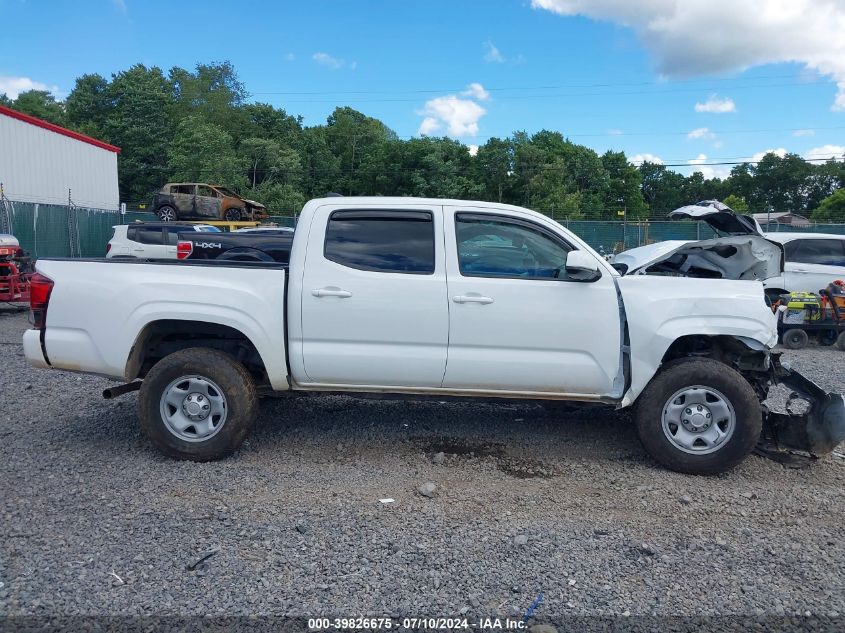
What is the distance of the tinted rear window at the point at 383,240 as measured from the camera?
16.1 feet

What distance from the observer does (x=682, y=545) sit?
3.84 meters

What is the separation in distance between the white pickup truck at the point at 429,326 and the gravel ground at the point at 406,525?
0.44 metres

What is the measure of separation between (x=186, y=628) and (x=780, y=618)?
107 inches

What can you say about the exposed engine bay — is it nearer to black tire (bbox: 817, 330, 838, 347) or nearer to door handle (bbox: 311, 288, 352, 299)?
door handle (bbox: 311, 288, 352, 299)

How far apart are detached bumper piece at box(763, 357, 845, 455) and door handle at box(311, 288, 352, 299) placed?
3266 millimetres

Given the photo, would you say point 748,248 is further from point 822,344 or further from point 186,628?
point 822,344

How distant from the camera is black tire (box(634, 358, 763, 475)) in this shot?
468 cm

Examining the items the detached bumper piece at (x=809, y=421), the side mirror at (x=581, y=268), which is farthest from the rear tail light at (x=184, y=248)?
the detached bumper piece at (x=809, y=421)

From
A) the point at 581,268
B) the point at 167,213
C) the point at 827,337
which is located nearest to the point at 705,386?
the point at 581,268

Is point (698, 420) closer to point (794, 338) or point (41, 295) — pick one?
point (41, 295)

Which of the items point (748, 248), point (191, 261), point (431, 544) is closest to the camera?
point (431, 544)

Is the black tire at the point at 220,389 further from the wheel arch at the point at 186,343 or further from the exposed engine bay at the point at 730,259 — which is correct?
the exposed engine bay at the point at 730,259

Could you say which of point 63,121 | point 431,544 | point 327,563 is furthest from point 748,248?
point 63,121

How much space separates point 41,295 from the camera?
4.96 metres
